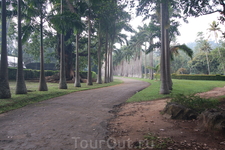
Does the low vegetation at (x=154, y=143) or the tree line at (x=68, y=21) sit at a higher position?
the tree line at (x=68, y=21)

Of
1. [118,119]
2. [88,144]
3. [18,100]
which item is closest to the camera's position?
[88,144]

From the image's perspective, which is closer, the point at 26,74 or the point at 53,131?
the point at 53,131

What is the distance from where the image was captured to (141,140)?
3.91 metres

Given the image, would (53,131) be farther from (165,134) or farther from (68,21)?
(68,21)

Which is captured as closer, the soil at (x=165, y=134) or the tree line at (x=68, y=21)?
the soil at (x=165, y=134)

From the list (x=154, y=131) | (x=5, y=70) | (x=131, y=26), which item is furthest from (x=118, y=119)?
(x=131, y=26)

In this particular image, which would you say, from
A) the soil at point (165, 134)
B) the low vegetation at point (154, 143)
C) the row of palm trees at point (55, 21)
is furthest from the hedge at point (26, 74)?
the low vegetation at point (154, 143)

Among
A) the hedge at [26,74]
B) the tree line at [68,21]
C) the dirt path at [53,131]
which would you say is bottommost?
the dirt path at [53,131]

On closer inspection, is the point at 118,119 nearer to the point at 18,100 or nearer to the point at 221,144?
the point at 221,144

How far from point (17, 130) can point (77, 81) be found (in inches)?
549

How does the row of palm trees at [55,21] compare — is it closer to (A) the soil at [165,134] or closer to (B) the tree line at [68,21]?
(B) the tree line at [68,21]

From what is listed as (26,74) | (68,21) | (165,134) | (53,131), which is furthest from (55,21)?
(26,74)

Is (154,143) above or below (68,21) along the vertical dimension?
below

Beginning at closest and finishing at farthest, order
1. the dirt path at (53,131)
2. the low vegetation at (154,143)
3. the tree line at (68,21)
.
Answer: the low vegetation at (154,143) → the dirt path at (53,131) → the tree line at (68,21)
